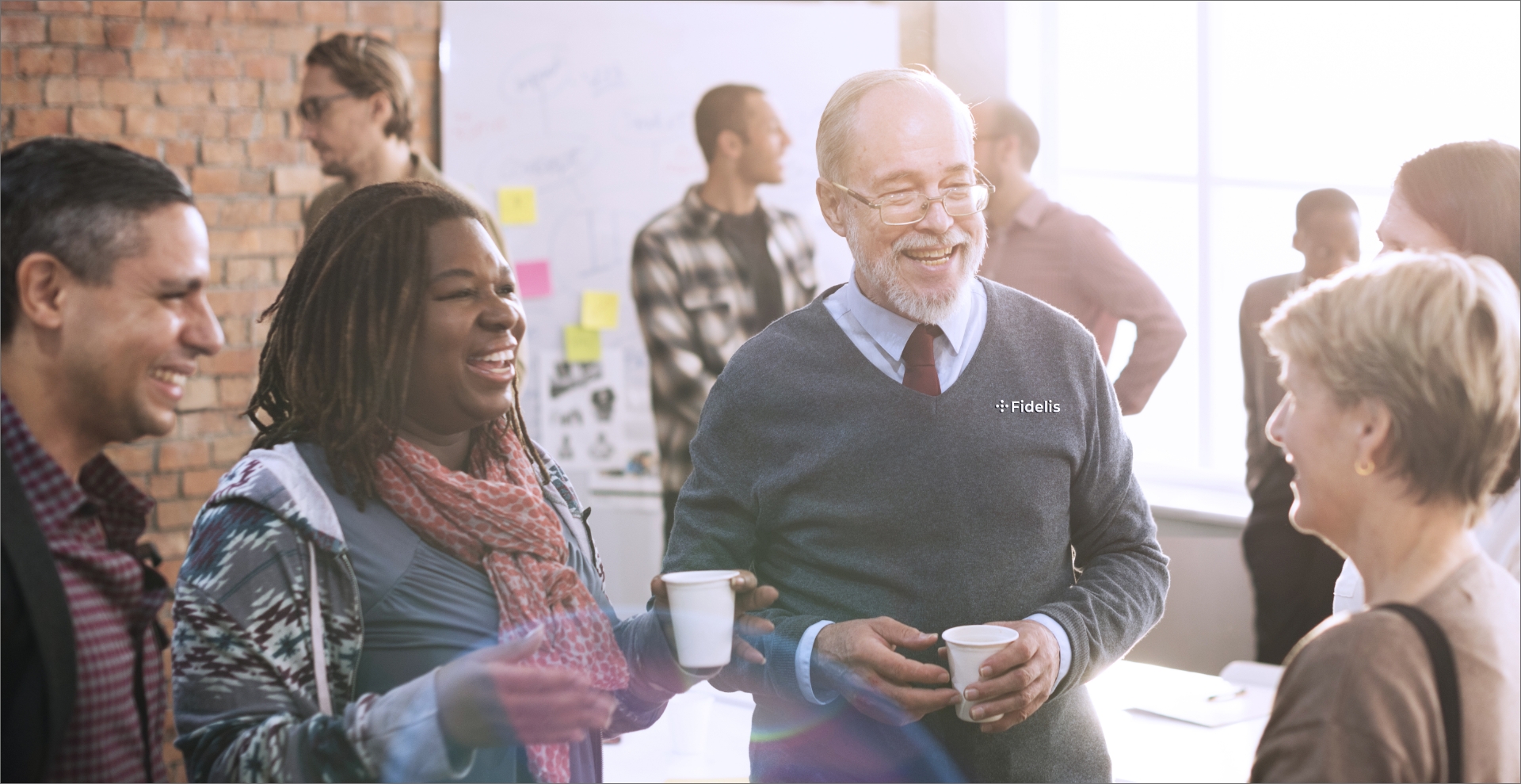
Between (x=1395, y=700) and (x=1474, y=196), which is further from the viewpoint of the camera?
(x=1474, y=196)

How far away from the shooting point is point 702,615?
134 centimetres

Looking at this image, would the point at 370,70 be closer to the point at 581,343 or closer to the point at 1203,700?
the point at 581,343

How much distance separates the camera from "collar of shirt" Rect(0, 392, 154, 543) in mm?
1030

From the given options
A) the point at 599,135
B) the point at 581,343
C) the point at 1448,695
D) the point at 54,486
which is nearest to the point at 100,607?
the point at 54,486

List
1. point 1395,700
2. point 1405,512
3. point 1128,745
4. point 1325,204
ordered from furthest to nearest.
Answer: point 1325,204
point 1128,745
point 1405,512
point 1395,700

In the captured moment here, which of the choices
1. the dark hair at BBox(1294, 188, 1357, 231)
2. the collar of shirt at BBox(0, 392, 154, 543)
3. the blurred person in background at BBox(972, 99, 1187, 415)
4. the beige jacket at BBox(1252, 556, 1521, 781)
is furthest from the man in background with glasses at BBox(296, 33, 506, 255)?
the beige jacket at BBox(1252, 556, 1521, 781)

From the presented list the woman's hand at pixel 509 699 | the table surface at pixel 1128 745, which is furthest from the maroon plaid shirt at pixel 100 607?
the table surface at pixel 1128 745

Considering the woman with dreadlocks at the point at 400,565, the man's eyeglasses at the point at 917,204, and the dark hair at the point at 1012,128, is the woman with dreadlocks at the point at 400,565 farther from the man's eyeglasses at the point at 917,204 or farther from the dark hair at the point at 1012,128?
the dark hair at the point at 1012,128

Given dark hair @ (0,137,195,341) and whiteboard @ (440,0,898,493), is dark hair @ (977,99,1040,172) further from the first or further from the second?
dark hair @ (0,137,195,341)

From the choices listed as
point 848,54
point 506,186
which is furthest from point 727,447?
point 848,54

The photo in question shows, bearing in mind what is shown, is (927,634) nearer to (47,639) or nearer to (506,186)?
(47,639)

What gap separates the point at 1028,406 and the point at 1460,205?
21.9 inches

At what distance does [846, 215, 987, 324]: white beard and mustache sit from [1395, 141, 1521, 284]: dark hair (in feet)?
1.76

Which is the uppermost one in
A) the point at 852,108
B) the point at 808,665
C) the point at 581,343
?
the point at 852,108
